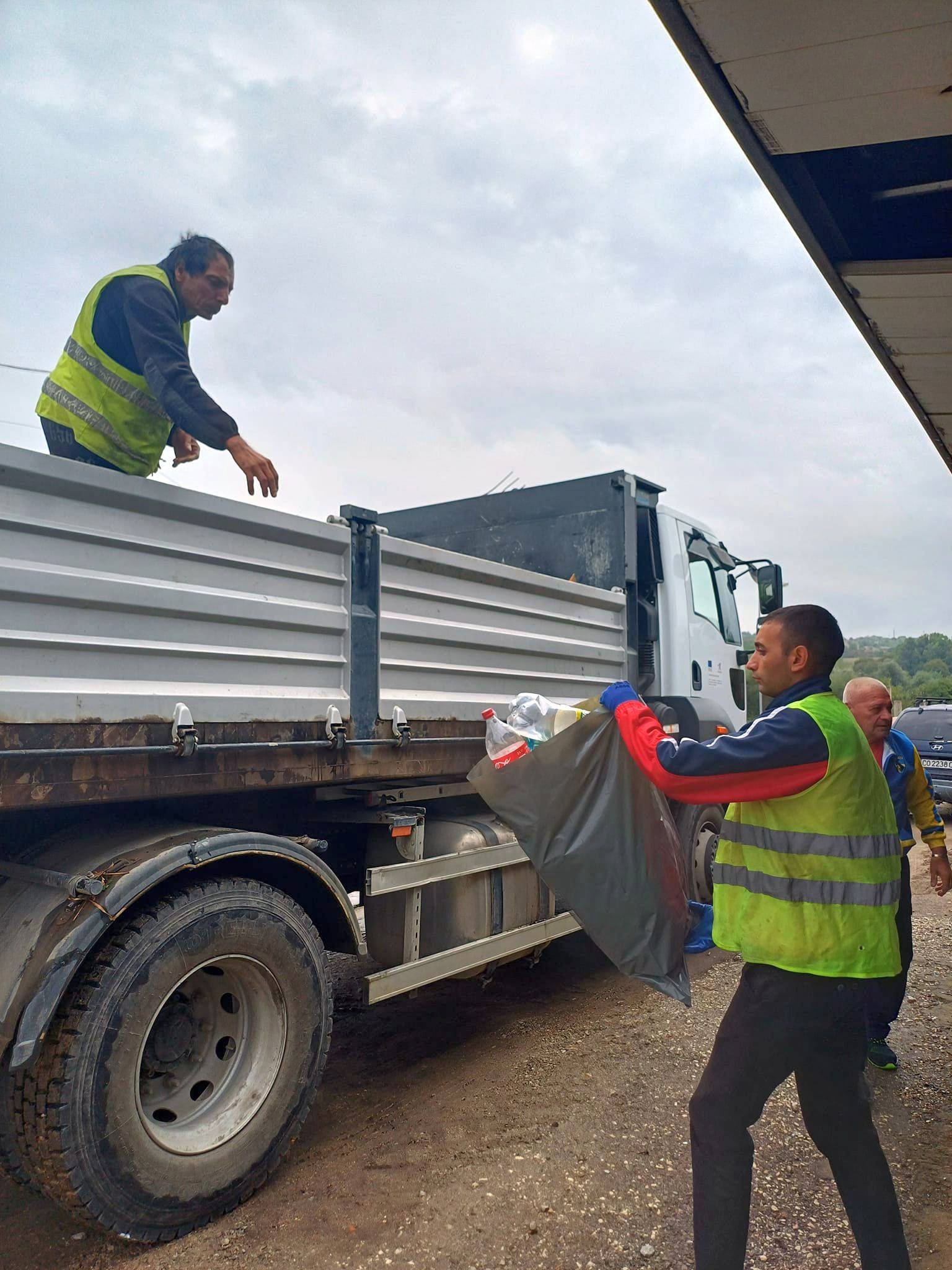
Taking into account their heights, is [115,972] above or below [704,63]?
below

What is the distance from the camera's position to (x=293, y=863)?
307 centimetres

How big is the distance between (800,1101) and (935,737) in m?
11.4

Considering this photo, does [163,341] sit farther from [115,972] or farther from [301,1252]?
[301,1252]

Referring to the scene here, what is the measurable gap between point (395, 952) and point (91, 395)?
2.43 meters

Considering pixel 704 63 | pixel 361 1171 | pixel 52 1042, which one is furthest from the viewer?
pixel 361 1171

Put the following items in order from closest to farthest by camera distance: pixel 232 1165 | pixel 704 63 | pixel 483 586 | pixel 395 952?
pixel 704 63
pixel 232 1165
pixel 395 952
pixel 483 586

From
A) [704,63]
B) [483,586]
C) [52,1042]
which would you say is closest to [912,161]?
[704,63]

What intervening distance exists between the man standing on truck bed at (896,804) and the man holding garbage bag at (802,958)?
1.78m

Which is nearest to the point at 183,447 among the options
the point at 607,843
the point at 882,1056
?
the point at 607,843

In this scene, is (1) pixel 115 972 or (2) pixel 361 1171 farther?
(2) pixel 361 1171

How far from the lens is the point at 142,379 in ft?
10.5

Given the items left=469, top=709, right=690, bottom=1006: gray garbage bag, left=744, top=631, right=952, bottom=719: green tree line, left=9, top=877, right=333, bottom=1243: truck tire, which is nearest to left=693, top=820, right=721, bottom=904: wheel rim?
left=469, top=709, right=690, bottom=1006: gray garbage bag

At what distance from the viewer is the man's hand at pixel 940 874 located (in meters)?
3.88

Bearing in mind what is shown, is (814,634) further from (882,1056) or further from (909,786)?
(882,1056)
